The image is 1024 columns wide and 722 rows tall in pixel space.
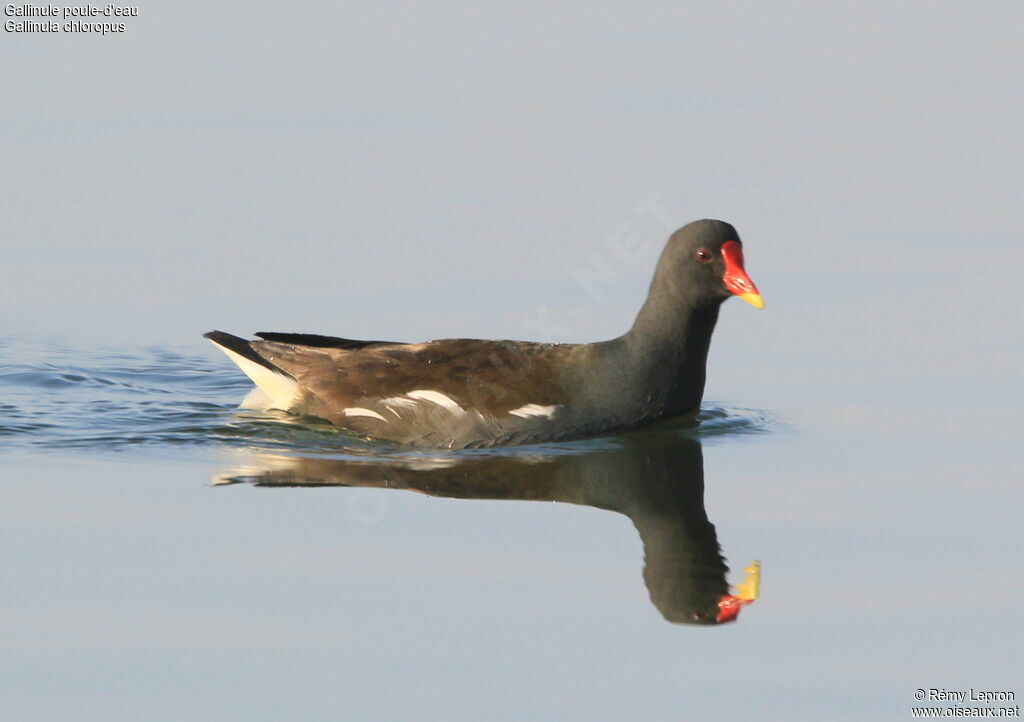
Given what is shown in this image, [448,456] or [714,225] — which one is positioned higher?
[714,225]

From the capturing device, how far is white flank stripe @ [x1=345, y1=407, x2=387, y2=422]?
34.4ft

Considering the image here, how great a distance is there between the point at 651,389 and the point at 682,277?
2.43 ft

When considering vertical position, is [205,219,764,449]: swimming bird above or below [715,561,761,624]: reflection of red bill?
above

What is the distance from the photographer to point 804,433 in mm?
10555

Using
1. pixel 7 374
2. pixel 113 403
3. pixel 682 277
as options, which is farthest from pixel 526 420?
pixel 7 374

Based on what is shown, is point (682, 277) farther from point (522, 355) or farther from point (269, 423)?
point (269, 423)

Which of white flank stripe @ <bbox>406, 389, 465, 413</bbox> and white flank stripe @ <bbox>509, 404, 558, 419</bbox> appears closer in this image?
white flank stripe @ <bbox>509, 404, 558, 419</bbox>

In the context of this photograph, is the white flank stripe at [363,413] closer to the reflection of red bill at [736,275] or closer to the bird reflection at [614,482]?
the bird reflection at [614,482]

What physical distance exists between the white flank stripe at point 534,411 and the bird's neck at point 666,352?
0.58 meters

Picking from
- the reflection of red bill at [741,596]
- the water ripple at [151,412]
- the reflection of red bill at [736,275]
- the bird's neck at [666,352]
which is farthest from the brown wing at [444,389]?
the reflection of red bill at [741,596]

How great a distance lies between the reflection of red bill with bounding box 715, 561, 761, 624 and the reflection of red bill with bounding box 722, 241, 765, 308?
284cm

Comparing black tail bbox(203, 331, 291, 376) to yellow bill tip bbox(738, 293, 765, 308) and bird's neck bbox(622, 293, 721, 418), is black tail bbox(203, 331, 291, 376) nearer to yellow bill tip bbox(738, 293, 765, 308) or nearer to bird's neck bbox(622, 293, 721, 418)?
bird's neck bbox(622, 293, 721, 418)

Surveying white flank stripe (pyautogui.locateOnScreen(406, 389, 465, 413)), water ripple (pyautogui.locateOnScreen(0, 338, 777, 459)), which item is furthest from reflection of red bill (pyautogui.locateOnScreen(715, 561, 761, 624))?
white flank stripe (pyautogui.locateOnScreen(406, 389, 465, 413))

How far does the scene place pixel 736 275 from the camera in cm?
1026
